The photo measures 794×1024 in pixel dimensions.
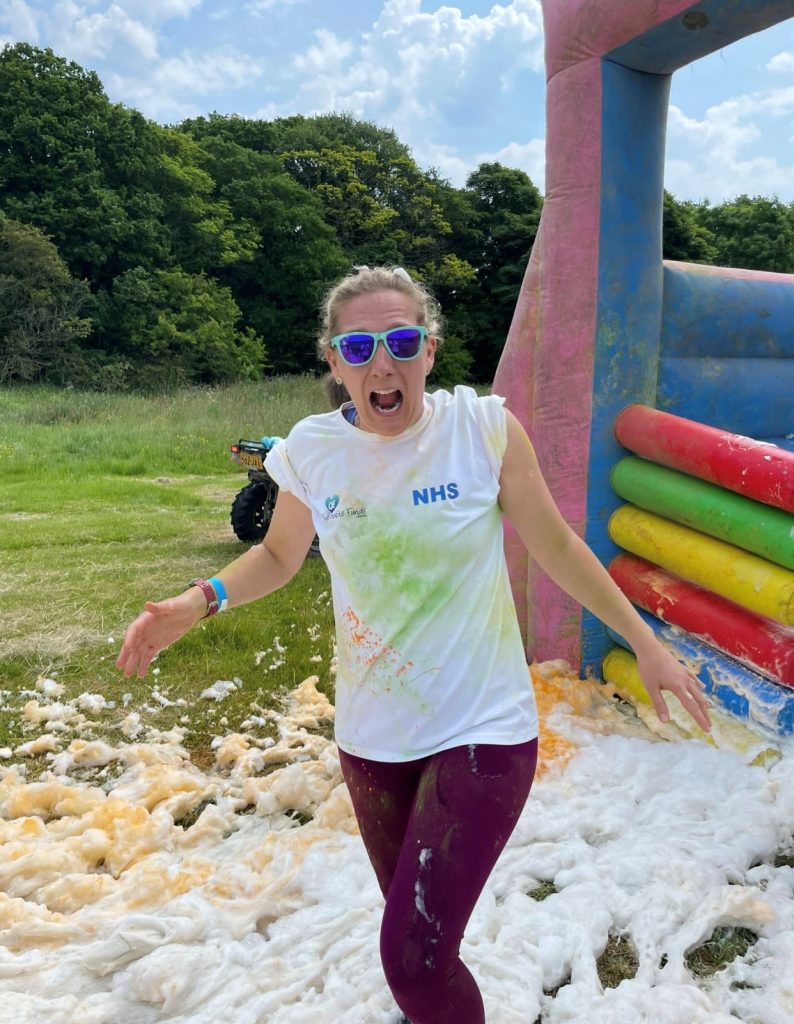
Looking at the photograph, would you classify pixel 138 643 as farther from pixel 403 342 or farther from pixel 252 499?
pixel 252 499

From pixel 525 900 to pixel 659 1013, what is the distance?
487 millimetres

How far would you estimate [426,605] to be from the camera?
5.03ft

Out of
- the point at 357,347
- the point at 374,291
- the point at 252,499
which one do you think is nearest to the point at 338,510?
the point at 357,347

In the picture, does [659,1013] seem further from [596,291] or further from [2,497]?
[2,497]

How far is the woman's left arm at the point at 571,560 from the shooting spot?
5.21 ft

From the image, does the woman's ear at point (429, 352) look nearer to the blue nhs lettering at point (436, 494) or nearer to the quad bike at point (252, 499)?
the blue nhs lettering at point (436, 494)

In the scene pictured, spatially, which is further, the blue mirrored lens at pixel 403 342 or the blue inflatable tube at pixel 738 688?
the blue inflatable tube at pixel 738 688

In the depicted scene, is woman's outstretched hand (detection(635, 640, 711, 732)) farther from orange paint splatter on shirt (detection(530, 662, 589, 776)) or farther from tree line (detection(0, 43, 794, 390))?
tree line (detection(0, 43, 794, 390))

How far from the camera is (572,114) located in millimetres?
→ 3527

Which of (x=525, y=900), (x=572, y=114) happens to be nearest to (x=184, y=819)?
(x=525, y=900)

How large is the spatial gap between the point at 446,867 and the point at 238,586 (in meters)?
0.73

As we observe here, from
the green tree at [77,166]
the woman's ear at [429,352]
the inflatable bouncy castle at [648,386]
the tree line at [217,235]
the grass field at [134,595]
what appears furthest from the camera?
the green tree at [77,166]

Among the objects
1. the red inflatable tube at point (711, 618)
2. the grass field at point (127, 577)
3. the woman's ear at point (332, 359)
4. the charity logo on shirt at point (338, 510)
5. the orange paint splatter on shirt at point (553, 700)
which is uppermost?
the woman's ear at point (332, 359)

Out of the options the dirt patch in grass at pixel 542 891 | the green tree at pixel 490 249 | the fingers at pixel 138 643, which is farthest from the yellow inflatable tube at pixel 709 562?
the green tree at pixel 490 249
